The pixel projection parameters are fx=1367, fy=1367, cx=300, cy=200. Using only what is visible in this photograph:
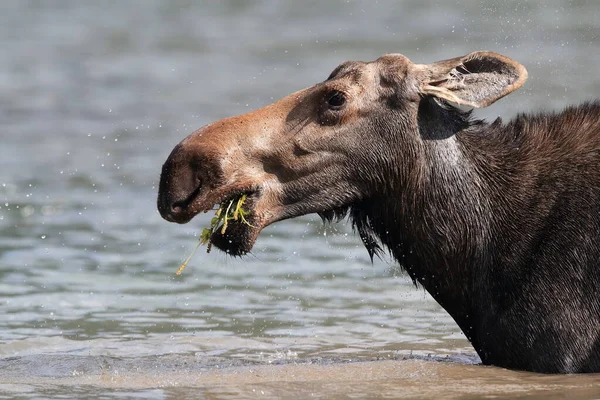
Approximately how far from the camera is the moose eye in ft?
26.5

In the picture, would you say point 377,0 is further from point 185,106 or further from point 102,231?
point 102,231

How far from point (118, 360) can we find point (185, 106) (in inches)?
432

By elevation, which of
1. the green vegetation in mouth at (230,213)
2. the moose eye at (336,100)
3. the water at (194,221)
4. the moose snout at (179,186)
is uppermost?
the moose eye at (336,100)

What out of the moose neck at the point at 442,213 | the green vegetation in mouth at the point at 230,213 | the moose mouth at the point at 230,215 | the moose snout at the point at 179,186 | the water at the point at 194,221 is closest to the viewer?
the moose snout at the point at 179,186

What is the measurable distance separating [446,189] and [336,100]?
33.6 inches

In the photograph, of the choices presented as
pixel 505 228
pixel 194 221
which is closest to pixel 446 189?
pixel 505 228

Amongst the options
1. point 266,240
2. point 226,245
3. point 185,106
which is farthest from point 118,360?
point 185,106

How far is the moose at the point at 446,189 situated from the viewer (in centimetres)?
779

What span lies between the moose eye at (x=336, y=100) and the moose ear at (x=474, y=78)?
469mm

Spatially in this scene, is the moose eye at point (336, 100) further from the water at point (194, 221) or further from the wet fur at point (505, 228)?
the water at point (194, 221)

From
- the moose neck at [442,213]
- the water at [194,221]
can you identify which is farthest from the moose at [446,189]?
the water at [194,221]

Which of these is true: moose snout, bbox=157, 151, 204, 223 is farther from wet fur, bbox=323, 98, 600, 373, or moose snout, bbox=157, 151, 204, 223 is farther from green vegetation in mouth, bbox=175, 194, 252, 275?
wet fur, bbox=323, 98, 600, 373

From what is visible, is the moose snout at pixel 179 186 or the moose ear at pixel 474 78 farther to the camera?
the moose ear at pixel 474 78

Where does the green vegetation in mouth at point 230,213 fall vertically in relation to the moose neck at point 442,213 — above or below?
above
